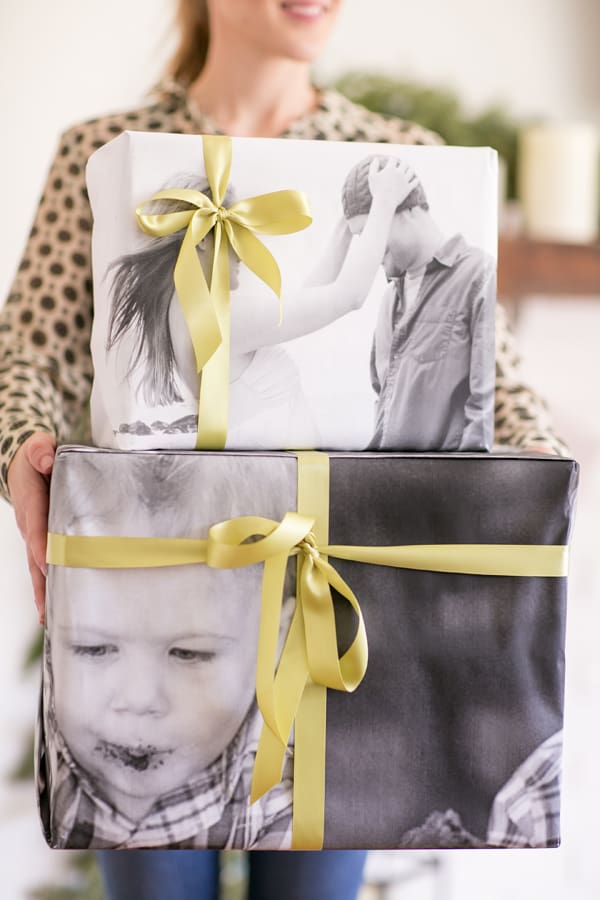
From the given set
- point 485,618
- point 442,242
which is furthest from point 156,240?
point 485,618

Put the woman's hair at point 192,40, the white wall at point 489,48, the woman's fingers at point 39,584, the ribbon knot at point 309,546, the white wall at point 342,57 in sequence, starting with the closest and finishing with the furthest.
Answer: the ribbon knot at point 309,546, the woman's fingers at point 39,584, the woman's hair at point 192,40, the white wall at point 342,57, the white wall at point 489,48

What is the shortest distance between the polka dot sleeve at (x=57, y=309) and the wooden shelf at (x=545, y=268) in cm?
103

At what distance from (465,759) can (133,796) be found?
0.23 m

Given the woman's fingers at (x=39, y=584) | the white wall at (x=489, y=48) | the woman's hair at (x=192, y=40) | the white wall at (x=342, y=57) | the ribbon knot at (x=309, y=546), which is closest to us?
the ribbon knot at (x=309, y=546)

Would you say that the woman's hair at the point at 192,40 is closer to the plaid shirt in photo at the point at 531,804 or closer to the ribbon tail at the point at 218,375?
the ribbon tail at the point at 218,375

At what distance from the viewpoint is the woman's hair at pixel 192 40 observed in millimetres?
1021

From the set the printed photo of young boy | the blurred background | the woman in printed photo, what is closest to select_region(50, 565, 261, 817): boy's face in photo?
the printed photo of young boy

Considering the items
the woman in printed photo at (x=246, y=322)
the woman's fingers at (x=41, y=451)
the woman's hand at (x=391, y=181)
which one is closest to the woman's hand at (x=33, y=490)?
the woman's fingers at (x=41, y=451)

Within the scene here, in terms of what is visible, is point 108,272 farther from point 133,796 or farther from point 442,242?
point 133,796

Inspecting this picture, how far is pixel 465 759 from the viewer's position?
70 centimetres

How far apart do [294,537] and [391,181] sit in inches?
10.2

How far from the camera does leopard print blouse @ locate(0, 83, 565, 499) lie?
85 centimetres

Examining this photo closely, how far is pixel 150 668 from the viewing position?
66 cm

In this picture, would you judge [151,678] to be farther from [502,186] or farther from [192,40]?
[502,186]
